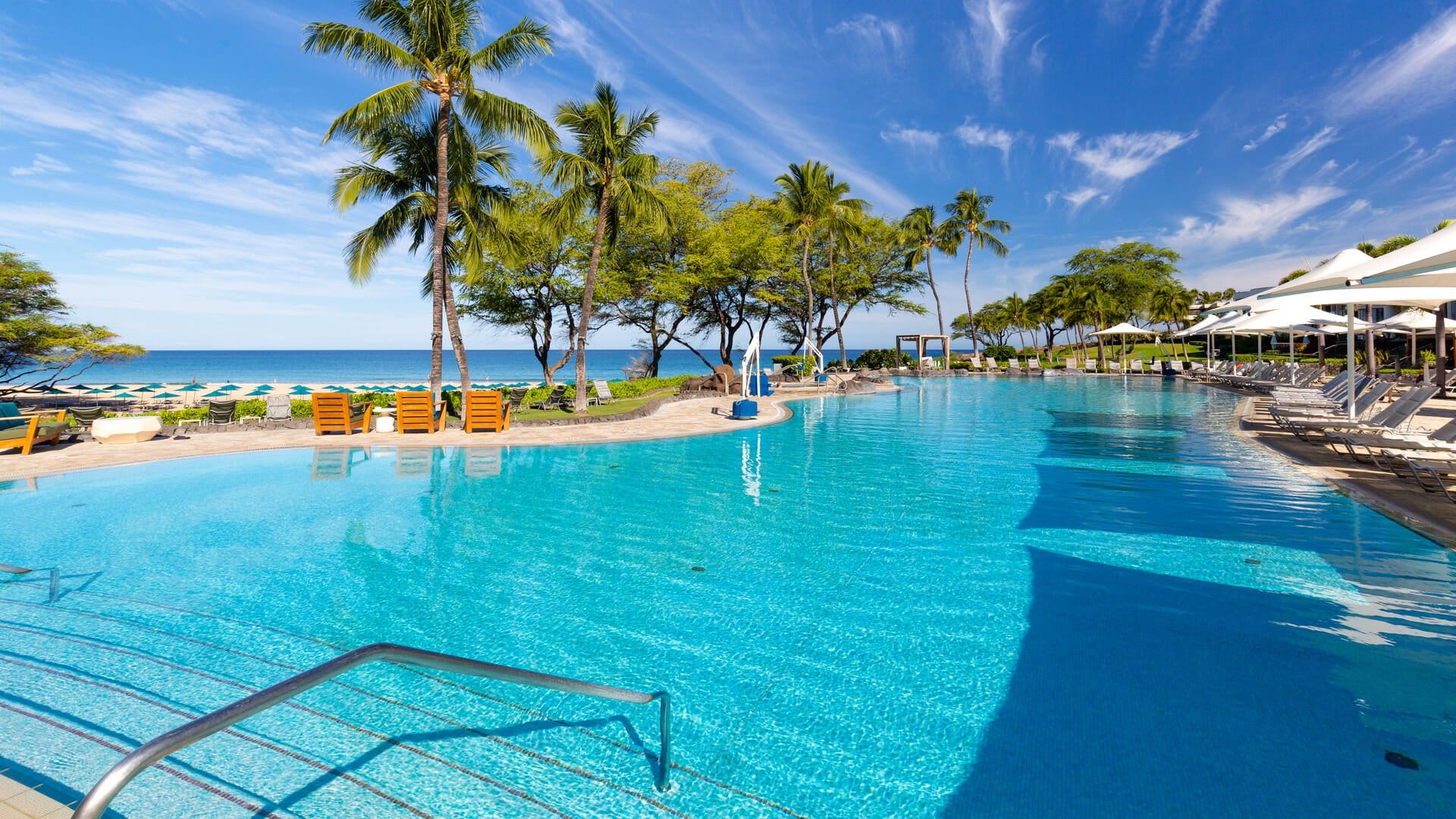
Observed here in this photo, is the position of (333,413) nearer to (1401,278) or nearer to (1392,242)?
(1401,278)

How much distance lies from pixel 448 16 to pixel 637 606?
627 inches

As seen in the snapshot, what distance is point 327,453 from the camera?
515 inches

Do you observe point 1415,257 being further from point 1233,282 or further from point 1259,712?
point 1233,282

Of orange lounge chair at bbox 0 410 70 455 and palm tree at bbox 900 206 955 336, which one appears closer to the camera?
orange lounge chair at bbox 0 410 70 455

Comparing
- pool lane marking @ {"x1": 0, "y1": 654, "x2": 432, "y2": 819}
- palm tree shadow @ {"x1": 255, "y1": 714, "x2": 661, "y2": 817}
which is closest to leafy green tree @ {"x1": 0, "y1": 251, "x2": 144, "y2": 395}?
pool lane marking @ {"x1": 0, "y1": 654, "x2": 432, "y2": 819}

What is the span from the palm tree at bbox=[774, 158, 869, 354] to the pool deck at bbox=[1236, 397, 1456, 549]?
21478 mm

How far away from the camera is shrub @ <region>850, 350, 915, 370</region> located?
155 ft

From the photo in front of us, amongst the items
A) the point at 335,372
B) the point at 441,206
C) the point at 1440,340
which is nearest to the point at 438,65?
the point at 441,206

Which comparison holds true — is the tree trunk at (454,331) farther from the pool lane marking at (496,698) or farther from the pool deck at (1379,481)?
the pool deck at (1379,481)

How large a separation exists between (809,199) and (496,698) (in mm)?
32560

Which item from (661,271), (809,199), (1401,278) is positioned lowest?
(1401,278)

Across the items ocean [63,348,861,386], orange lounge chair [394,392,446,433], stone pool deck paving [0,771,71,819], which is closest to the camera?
stone pool deck paving [0,771,71,819]

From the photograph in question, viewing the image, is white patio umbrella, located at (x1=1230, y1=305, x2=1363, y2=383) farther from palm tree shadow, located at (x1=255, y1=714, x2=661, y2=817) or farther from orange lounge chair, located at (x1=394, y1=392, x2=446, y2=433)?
orange lounge chair, located at (x1=394, y1=392, x2=446, y2=433)

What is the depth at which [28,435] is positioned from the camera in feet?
41.7
